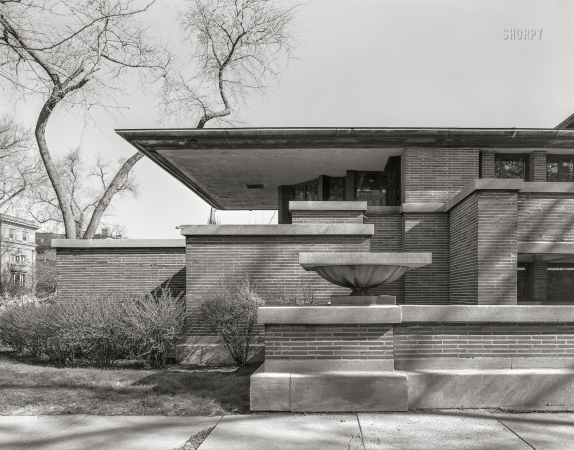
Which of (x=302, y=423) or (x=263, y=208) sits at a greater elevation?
(x=263, y=208)

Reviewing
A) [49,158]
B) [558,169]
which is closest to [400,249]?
[558,169]

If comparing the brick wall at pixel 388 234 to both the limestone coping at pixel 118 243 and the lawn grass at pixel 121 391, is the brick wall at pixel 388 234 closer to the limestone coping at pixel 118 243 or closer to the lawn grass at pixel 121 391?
the limestone coping at pixel 118 243

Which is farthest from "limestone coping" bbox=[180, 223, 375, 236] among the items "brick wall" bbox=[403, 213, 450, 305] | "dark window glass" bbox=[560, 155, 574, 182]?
"dark window glass" bbox=[560, 155, 574, 182]

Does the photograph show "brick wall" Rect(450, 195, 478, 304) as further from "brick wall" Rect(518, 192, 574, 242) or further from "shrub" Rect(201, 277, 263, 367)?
"shrub" Rect(201, 277, 263, 367)

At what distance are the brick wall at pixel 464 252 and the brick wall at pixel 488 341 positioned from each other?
4806 mm

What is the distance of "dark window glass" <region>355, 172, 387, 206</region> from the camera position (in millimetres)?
17625

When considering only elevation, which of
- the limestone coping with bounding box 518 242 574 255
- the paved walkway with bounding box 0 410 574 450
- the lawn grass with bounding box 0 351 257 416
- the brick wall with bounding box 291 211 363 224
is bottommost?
the lawn grass with bounding box 0 351 257 416

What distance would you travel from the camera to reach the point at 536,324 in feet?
23.2

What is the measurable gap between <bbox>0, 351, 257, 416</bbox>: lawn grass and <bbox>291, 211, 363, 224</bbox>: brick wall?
4.82 metres

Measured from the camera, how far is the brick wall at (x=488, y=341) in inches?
277

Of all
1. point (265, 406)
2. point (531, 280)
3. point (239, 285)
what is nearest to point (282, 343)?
point (265, 406)

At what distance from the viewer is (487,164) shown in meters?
15.2

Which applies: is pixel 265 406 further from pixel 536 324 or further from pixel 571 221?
pixel 571 221

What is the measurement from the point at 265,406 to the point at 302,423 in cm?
67
